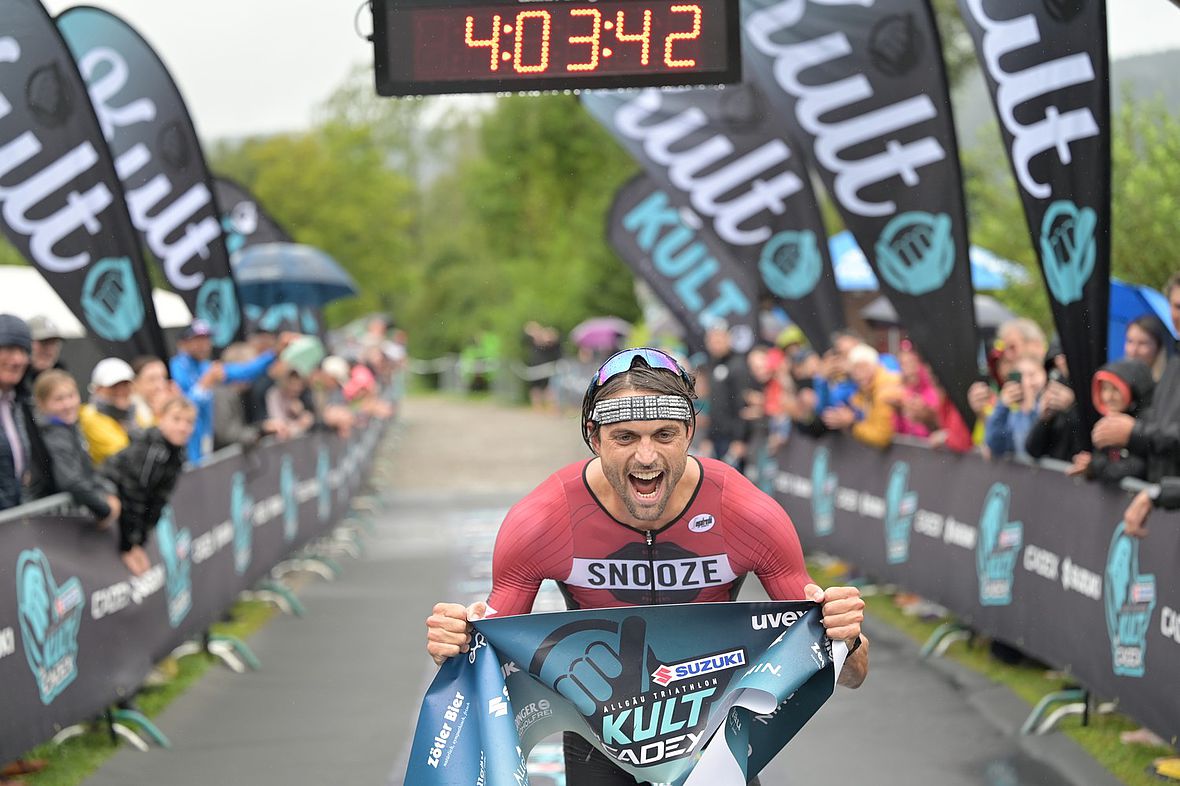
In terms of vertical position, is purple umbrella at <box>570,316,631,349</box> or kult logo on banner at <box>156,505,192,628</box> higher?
kult logo on banner at <box>156,505,192,628</box>

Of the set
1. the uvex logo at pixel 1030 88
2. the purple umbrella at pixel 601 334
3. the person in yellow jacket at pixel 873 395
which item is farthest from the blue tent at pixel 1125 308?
the purple umbrella at pixel 601 334

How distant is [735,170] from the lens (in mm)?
15570

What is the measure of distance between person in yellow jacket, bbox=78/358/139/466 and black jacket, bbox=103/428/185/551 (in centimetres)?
100

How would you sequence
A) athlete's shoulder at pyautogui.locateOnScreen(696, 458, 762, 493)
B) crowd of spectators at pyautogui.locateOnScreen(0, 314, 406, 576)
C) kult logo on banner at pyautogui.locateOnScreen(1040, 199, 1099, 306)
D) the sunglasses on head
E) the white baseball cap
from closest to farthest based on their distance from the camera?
the sunglasses on head < athlete's shoulder at pyautogui.locateOnScreen(696, 458, 762, 493) < crowd of spectators at pyautogui.locateOnScreen(0, 314, 406, 576) < kult logo on banner at pyautogui.locateOnScreen(1040, 199, 1099, 306) < the white baseball cap

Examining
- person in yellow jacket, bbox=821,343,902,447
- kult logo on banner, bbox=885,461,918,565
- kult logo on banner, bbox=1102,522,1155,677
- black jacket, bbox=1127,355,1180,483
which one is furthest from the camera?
person in yellow jacket, bbox=821,343,902,447

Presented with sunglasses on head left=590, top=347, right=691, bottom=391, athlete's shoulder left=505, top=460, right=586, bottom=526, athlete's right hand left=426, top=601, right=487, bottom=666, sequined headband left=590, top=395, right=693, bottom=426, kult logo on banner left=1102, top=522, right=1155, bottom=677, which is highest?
sunglasses on head left=590, top=347, right=691, bottom=391

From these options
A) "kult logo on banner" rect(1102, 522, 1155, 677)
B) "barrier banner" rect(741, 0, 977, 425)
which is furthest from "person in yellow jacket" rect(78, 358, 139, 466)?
"kult logo on banner" rect(1102, 522, 1155, 677)

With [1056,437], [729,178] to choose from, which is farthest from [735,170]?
[1056,437]

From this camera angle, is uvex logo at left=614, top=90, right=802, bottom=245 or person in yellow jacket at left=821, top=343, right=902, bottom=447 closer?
person in yellow jacket at left=821, top=343, right=902, bottom=447

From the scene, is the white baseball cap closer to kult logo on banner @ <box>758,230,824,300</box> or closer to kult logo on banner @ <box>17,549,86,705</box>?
kult logo on banner @ <box>17,549,86,705</box>

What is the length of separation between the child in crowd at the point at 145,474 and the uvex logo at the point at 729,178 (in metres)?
7.08

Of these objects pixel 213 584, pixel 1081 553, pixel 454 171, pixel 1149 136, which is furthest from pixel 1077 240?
pixel 454 171

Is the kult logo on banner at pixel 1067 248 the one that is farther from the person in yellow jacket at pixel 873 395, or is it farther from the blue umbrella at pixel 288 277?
the blue umbrella at pixel 288 277

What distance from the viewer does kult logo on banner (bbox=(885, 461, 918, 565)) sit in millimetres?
12375
